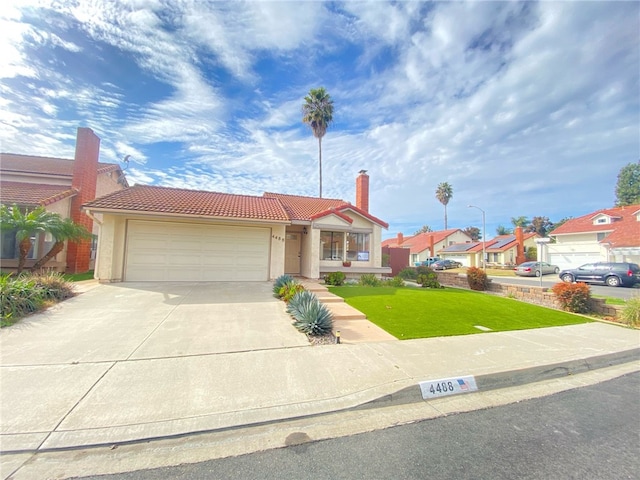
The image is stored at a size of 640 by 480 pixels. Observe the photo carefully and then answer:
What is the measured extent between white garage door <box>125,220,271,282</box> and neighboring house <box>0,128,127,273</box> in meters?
4.68

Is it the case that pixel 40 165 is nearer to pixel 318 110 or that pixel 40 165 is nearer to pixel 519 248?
pixel 318 110

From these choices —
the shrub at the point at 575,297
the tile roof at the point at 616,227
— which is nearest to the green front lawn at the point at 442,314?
the shrub at the point at 575,297

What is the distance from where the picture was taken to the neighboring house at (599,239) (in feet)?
77.6

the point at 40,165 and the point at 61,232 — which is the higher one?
the point at 40,165

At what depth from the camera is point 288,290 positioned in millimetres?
8648

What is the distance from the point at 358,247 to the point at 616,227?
28.2 metres

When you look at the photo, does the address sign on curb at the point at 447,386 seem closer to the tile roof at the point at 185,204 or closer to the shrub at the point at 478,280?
the tile roof at the point at 185,204

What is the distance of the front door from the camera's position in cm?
1520

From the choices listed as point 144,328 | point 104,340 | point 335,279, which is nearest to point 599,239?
point 335,279

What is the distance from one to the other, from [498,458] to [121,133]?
1603cm

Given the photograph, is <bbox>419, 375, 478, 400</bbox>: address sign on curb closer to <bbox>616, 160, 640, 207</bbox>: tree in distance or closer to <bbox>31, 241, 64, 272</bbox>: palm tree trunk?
<bbox>31, 241, 64, 272</bbox>: palm tree trunk

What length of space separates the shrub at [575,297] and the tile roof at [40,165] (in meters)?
23.3

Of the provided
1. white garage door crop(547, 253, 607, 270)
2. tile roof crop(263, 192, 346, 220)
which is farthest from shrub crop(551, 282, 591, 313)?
white garage door crop(547, 253, 607, 270)

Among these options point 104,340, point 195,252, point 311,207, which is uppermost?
point 311,207
